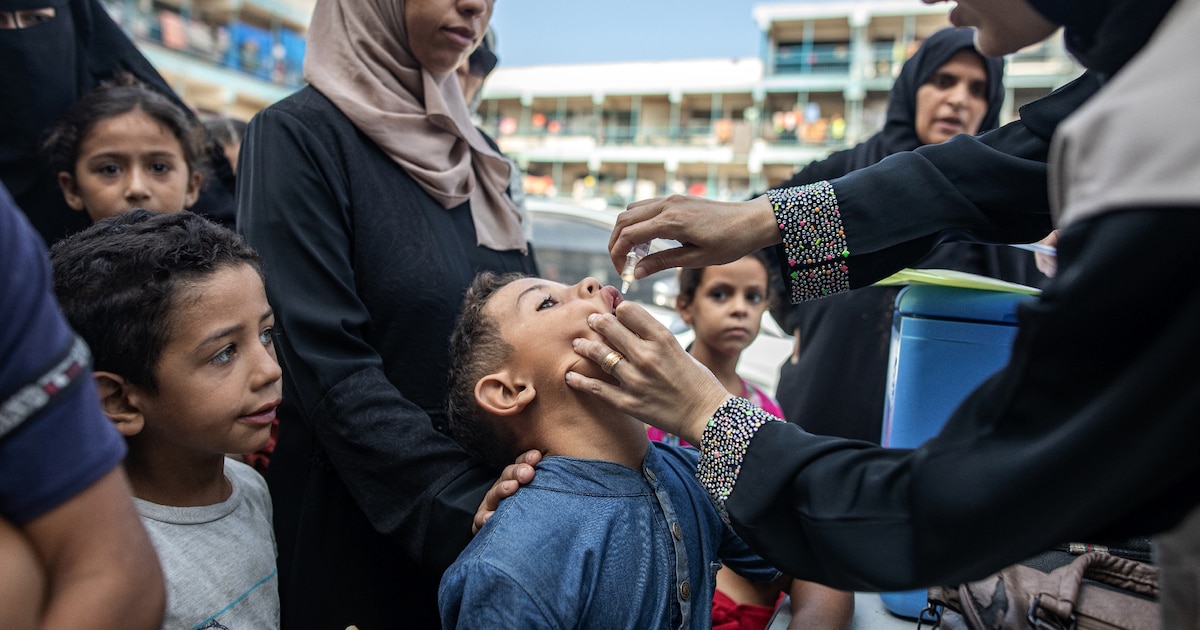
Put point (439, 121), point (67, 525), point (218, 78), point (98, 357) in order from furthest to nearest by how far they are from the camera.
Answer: point (218, 78), point (439, 121), point (98, 357), point (67, 525)

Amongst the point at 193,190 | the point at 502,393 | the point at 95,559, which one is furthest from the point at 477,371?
the point at 193,190

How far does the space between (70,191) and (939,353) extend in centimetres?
251

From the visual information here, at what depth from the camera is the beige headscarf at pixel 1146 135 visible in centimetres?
71

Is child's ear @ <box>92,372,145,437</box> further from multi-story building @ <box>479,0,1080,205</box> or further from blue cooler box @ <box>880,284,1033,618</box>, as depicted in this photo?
multi-story building @ <box>479,0,1080,205</box>

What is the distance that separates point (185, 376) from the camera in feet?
4.91

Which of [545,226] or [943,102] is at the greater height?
[943,102]

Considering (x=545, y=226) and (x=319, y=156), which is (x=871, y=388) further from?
(x=545, y=226)

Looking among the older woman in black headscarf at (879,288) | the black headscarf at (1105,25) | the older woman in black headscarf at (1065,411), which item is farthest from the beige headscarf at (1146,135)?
the older woman in black headscarf at (879,288)

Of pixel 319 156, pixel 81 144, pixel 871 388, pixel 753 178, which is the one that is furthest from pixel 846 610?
pixel 753 178

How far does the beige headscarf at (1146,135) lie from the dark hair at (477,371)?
1063 mm

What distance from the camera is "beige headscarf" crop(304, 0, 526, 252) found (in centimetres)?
188

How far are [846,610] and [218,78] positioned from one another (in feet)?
73.9

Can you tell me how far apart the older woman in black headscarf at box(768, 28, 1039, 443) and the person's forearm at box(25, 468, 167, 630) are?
2.39m

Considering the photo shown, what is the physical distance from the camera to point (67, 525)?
79 cm
